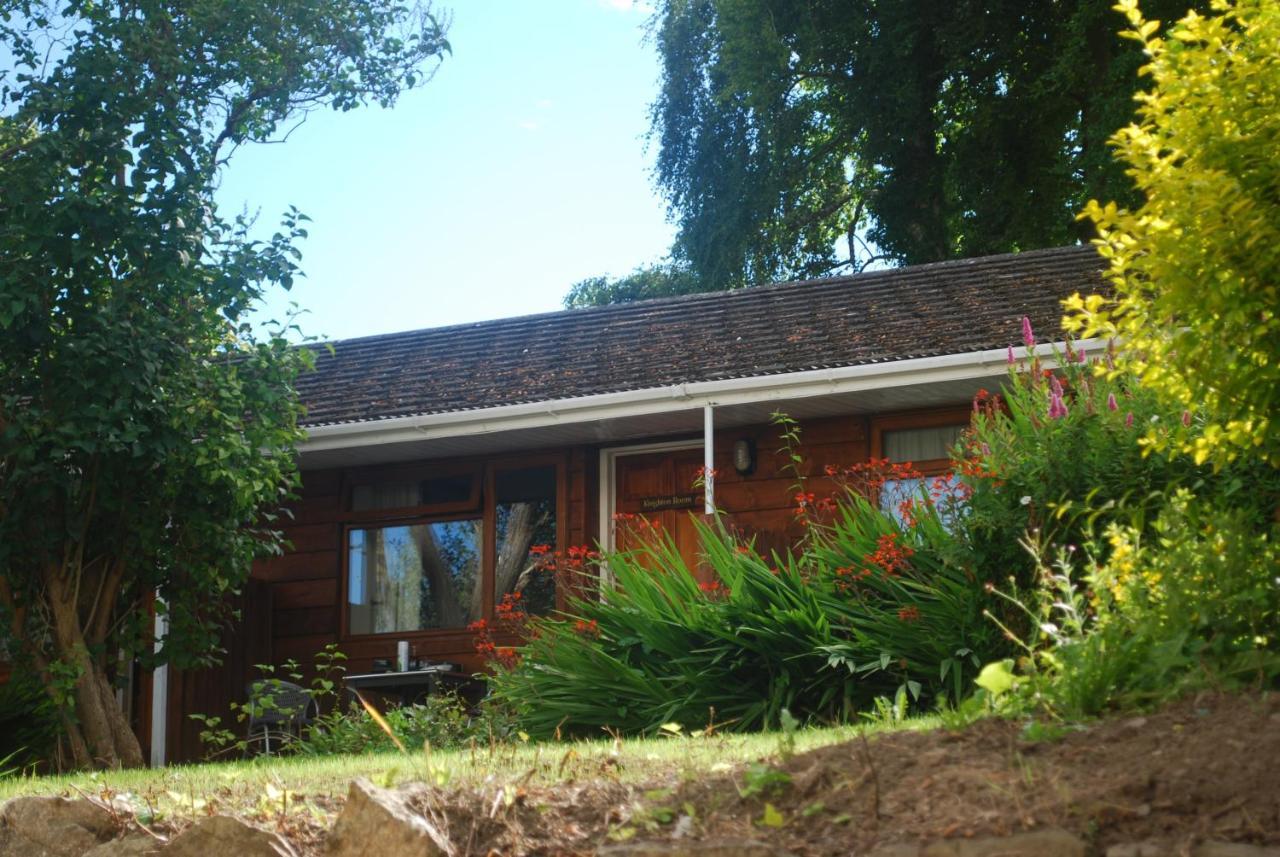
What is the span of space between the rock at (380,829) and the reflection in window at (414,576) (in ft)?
29.7

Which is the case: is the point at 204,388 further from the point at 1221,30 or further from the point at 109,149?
the point at 1221,30

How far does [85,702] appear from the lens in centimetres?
972

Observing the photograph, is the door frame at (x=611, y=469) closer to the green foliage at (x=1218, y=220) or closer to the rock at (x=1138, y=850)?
the green foliage at (x=1218, y=220)

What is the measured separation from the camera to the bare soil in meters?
3.41

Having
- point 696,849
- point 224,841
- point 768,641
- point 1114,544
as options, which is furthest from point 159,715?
point 696,849

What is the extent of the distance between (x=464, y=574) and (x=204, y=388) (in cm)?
375

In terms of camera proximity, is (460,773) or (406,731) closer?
(460,773)

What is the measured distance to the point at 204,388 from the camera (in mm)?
10211

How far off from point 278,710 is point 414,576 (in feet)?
13.3

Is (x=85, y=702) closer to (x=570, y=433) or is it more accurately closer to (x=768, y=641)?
(x=570, y=433)

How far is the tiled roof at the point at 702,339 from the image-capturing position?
11586mm

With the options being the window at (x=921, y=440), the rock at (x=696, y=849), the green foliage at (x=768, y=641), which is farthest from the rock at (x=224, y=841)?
the window at (x=921, y=440)

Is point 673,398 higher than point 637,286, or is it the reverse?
point 637,286

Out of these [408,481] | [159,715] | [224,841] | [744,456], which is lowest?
[159,715]
